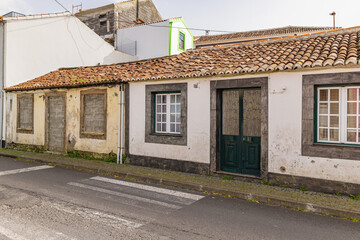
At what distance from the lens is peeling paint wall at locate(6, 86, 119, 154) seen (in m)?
10.5

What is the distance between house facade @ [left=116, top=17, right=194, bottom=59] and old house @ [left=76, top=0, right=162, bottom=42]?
1.55 m

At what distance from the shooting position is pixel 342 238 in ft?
13.8

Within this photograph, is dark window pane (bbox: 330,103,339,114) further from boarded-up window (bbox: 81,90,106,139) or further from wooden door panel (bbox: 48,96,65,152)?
wooden door panel (bbox: 48,96,65,152)

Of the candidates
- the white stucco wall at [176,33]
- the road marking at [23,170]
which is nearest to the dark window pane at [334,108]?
the road marking at [23,170]

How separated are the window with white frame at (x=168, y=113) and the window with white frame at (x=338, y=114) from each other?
4337 mm

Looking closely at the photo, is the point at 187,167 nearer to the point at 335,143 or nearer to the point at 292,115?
the point at 292,115

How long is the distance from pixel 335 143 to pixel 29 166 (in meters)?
10.0

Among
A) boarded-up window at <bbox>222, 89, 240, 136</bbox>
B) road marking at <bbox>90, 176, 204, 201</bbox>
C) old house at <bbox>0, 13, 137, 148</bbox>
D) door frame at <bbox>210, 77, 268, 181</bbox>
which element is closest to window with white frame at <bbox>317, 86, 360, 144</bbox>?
door frame at <bbox>210, 77, 268, 181</bbox>

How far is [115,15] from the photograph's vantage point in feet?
86.7

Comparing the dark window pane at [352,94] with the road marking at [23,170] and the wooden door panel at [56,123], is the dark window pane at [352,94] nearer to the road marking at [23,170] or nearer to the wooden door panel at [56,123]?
the road marking at [23,170]

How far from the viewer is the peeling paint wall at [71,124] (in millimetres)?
10539

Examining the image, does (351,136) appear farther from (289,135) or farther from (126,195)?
(126,195)

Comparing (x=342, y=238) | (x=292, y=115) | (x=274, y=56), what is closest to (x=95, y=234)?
(x=342, y=238)

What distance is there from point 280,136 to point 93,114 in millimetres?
7501
